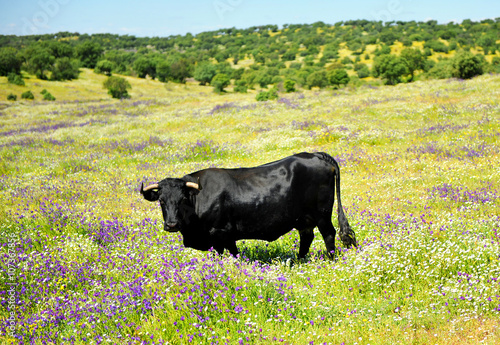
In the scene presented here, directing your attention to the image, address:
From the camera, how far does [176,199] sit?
6070 mm

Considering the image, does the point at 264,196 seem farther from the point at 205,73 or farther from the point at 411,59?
the point at 205,73

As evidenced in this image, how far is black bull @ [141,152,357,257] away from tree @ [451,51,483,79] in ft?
151

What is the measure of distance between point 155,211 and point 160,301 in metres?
5.54

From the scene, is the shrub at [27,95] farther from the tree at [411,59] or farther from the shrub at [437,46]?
the shrub at [437,46]

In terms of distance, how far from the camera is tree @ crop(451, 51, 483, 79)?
144 ft

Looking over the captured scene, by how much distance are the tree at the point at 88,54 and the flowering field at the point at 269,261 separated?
376 ft

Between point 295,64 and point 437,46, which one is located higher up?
point 437,46

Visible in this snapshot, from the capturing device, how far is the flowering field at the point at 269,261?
179 inches

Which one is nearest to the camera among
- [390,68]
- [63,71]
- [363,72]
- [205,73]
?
[390,68]

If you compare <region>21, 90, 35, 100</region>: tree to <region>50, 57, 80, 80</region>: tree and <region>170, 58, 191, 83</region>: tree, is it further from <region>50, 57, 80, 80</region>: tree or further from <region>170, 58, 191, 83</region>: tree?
<region>170, 58, 191, 83</region>: tree

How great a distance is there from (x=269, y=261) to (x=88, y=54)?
440 feet

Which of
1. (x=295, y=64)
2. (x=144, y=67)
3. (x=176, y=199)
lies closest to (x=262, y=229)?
(x=176, y=199)

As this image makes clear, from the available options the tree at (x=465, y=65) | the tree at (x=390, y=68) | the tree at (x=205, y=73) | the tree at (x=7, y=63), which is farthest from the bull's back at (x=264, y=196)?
the tree at (x=205, y=73)

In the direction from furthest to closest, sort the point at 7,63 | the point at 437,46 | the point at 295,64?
the point at 295,64, the point at 437,46, the point at 7,63
